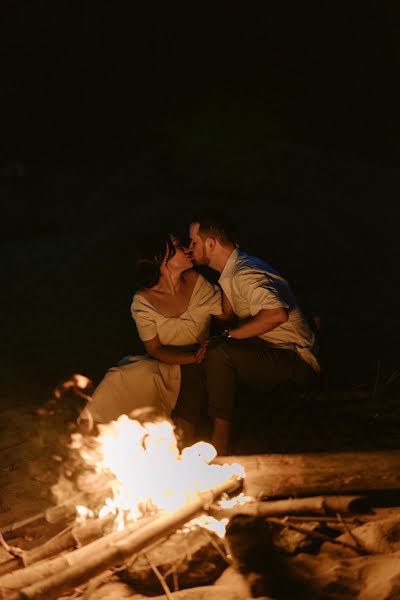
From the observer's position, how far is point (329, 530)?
3488 millimetres

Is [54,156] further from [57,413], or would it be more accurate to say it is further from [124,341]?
[57,413]

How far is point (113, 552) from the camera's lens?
3082 millimetres

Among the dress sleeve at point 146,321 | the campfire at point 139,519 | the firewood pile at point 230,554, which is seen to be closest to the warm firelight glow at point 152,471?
the campfire at point 139,519

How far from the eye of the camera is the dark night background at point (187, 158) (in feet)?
28.9

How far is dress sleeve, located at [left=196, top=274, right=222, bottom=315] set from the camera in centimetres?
503

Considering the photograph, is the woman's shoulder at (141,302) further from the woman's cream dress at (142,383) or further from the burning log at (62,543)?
the burning log at (62,543)

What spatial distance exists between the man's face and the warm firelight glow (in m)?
1.38

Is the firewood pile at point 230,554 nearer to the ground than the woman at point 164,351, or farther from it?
nearer to the ground

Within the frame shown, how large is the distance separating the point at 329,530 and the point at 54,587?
1.53m

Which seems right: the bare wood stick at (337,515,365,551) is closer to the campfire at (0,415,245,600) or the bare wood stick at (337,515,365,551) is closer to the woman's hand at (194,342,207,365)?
the campfire at (0,415,245,600)

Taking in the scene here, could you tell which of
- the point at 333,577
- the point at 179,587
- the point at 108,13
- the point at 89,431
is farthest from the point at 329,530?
the point at 108,13

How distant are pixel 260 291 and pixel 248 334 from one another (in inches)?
12.7

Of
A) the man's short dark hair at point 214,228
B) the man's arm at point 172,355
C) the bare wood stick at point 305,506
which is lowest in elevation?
the bare wood stick at point 305,506

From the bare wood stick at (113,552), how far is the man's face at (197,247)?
1.87 metres
